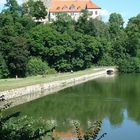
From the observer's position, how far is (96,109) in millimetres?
35281

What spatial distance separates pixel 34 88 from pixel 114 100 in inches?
314

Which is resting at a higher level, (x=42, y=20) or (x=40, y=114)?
(x=42, y=20)

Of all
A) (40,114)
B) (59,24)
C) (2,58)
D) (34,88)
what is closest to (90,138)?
(40,114)

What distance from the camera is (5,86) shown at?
128ft

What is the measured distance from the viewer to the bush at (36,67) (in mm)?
57600

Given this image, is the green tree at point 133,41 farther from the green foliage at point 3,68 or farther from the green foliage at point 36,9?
the green foliage at point 3,68

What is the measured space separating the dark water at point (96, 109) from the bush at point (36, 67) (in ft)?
30.0

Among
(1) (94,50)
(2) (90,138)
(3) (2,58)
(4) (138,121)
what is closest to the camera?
(2) (90,138)

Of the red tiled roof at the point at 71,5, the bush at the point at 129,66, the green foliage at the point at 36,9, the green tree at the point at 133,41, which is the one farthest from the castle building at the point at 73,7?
the bush at the point at 129,66

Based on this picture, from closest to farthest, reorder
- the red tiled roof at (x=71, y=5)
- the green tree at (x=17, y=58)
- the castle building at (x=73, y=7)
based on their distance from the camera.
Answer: the green tree at (x=17, y=58), the castle building at (x=73, y=7), the red tiled roof at (x=71, y=5)

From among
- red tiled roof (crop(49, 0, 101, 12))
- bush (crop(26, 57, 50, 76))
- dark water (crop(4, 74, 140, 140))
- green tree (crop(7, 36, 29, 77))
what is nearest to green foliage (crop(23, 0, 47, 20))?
red tiled roof (crop(49, 0, 101, 12))

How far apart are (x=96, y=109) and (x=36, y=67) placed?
82.5 ft

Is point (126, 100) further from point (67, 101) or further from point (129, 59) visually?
point (129, 59)

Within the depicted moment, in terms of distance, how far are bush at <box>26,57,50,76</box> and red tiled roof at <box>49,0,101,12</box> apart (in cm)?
4065
